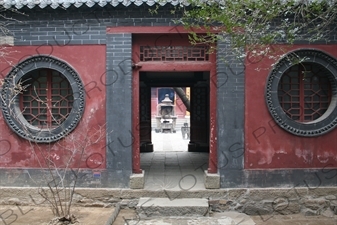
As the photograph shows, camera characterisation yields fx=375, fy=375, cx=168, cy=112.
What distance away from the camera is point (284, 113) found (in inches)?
282

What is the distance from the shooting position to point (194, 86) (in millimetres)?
12445

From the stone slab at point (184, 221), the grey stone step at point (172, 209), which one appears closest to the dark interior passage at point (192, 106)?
the grey stone step at point (172, 209)

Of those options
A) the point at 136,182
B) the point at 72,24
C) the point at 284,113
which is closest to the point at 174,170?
the point at 136,182

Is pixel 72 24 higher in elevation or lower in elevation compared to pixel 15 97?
higher

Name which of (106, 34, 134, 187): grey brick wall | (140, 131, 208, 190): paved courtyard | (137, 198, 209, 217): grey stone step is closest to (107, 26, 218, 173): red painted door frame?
(106, 34, 134, 187): grey brick wall

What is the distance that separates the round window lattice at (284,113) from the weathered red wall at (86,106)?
3.24m

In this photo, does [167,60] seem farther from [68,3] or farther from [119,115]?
[68,3]

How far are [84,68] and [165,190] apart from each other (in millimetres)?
2816

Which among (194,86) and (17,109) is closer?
(17,109)

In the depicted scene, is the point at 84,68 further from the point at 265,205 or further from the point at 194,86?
the point at 194,86

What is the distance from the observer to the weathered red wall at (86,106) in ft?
23.7

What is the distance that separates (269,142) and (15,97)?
4985 mm

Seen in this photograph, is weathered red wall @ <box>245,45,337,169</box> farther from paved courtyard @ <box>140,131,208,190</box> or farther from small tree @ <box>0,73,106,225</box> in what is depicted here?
small tree @ <box>0,73,106,225</box>

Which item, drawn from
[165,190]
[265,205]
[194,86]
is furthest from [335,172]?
[194,86]
